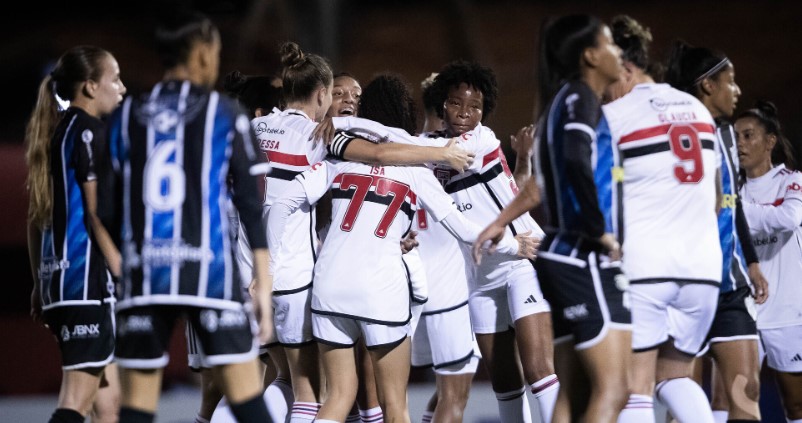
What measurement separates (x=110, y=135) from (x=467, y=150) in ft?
7.39

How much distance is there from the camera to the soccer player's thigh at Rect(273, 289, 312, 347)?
5586 mm

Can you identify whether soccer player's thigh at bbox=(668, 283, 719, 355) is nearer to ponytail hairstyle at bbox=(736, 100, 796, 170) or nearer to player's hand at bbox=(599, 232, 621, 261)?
player's hand at bbox=(599, 232, 621, 261)

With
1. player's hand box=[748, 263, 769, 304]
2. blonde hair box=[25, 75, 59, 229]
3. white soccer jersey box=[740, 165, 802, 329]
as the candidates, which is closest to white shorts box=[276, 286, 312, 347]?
blonde hair box=[25, 75, 59, 229]

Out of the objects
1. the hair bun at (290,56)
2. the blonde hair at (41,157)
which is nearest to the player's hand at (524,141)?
the hair bun at (290,56)

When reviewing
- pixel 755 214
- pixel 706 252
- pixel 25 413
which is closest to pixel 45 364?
pixel 25 413

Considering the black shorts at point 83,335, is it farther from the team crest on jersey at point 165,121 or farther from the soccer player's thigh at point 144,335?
the team crest on jersey at point 165,121

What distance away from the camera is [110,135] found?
388 cm

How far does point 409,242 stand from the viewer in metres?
5.73

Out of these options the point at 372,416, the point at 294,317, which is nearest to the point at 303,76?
the point at 294,317

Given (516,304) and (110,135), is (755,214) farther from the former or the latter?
(110,135)

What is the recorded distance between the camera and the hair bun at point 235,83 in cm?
662

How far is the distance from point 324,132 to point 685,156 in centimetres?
193

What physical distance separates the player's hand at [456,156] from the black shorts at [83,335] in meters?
1.85

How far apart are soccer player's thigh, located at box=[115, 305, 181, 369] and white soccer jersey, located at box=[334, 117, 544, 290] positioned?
2464mm
